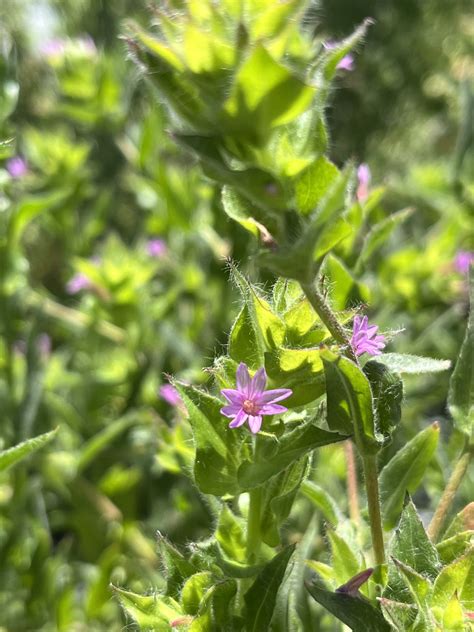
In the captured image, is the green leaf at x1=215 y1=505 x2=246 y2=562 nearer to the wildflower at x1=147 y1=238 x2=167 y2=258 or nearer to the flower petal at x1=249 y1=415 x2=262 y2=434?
the flower petal at x1=249 y1=415 x2=262 y2=434

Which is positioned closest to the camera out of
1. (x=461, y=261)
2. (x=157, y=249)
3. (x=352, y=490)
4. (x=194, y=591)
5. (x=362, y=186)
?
(x=194, y=591)

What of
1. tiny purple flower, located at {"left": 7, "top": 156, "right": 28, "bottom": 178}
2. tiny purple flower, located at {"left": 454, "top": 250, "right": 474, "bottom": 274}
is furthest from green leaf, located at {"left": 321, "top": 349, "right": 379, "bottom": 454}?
tiny purple flower, located at {"left": 7, "top": 156, "right": 28, "bottom": 178}

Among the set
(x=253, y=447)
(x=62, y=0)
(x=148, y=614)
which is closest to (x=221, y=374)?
(x=253, y=447)

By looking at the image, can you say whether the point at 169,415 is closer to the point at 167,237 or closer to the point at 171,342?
the point at 171,342

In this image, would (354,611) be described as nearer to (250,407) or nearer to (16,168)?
(250,407)

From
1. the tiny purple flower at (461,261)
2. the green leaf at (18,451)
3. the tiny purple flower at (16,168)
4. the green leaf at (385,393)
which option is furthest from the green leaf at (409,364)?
the tiny purple flower at (16,168)

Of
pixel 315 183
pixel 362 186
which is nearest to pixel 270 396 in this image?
pixel 315 183
